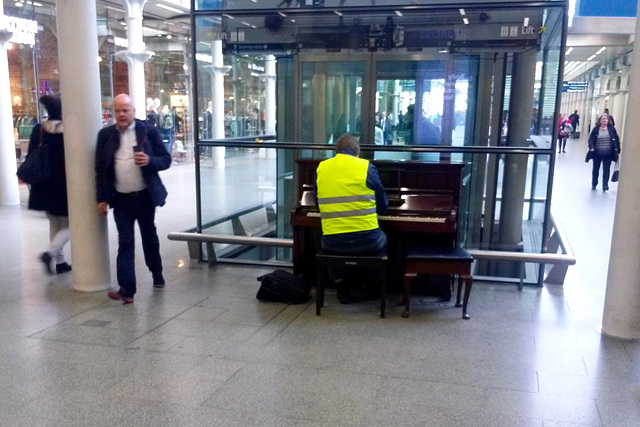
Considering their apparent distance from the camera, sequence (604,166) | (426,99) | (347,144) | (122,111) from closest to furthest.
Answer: (347,144) < (122,111) < (426,99) < (604,166)

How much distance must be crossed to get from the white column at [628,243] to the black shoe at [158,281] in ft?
12.3

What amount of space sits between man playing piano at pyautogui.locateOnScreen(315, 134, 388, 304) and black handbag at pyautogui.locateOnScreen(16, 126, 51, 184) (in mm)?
2581

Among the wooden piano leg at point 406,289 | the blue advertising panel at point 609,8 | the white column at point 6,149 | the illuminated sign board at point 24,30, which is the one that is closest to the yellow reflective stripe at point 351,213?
the wooden piano leg at point 406,289

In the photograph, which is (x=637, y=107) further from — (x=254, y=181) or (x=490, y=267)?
(x=254, y=181)

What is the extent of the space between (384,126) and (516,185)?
5.31 ft

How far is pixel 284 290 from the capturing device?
17.0 feet

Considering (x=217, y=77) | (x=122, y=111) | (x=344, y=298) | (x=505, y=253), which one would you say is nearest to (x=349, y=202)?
(x=344, y=298)

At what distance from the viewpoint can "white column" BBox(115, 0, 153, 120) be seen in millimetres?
15648

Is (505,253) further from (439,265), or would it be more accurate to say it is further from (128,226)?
(128,226)

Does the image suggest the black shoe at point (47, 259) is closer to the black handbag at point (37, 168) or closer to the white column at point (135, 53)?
the black handbag at point (37, 168)

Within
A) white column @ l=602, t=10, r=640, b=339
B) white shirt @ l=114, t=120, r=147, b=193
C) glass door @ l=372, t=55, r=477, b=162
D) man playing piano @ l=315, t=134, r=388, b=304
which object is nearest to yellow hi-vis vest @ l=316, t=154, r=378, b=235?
man playing piano @ l=315, t=134, r=388, b=304

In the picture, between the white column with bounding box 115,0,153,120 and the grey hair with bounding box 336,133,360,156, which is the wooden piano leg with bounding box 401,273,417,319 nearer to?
Result: the grey hair with bounding box 336,133,360,156

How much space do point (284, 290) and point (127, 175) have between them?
1.61 m

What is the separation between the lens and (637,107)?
4223 millimetres
